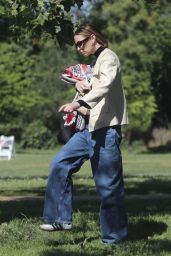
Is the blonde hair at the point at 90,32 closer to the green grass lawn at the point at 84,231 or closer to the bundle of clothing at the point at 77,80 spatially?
the bundle of clothing at the point at 77,80

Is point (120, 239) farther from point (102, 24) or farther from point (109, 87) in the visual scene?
point (102, 24)

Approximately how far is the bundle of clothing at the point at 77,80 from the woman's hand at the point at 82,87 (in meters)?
0.04

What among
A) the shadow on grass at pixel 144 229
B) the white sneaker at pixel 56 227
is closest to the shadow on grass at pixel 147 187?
the shadow on grass at pixel 144 229

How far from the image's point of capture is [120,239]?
6137mm

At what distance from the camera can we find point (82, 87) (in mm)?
6281

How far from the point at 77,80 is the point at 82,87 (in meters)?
0.18

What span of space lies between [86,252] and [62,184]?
976 mm

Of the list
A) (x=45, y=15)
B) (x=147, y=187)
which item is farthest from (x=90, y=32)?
(x=147, y=187)

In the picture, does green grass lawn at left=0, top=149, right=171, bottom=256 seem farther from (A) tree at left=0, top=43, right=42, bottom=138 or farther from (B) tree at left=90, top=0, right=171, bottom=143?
(A) tree at left=0, top=43, right=42, bottom=138

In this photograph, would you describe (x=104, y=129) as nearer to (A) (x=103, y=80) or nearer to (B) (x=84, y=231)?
(A) (x=103, y=80)

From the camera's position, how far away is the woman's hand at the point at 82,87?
626 centimetres

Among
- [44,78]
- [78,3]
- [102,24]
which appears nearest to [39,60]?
[44,78]

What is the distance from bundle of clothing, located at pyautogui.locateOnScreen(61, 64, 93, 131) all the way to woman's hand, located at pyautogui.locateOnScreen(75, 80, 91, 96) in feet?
0.13

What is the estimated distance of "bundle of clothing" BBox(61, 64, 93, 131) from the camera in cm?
637
